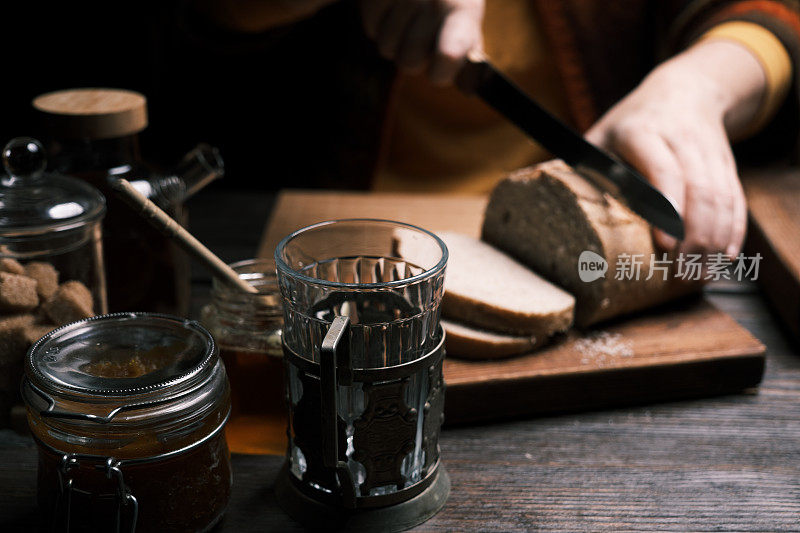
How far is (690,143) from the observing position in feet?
4.84

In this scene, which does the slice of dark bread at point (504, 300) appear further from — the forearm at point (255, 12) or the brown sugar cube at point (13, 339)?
the forearm at point (255, 12)

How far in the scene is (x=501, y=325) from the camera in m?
1.25

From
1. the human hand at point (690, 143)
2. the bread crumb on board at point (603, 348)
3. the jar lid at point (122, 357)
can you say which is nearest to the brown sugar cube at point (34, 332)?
the jar lid at point (122, 357)

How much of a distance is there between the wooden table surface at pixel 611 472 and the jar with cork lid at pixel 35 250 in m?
0.16

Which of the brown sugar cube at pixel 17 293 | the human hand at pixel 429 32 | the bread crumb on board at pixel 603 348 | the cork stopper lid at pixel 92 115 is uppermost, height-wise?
the human hand at pixel 429 32

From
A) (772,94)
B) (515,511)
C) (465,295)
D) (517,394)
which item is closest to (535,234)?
(465,295)

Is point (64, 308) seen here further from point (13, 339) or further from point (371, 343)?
point (371, 343)

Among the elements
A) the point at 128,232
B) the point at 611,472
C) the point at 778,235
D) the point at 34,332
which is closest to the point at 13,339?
the point at 34,332

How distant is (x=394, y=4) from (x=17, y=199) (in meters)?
0.88

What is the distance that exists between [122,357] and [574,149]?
905 millimetres

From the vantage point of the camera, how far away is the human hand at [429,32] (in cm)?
152

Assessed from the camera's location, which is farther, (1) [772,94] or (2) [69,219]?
(1) [772,94]

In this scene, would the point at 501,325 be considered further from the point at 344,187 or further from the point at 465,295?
the point at 344,187

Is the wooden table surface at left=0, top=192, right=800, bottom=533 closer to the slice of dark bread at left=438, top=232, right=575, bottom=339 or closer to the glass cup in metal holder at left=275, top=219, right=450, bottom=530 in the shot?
the glass cup in metal holder at left=275, top=219, right=450, bottom=530
